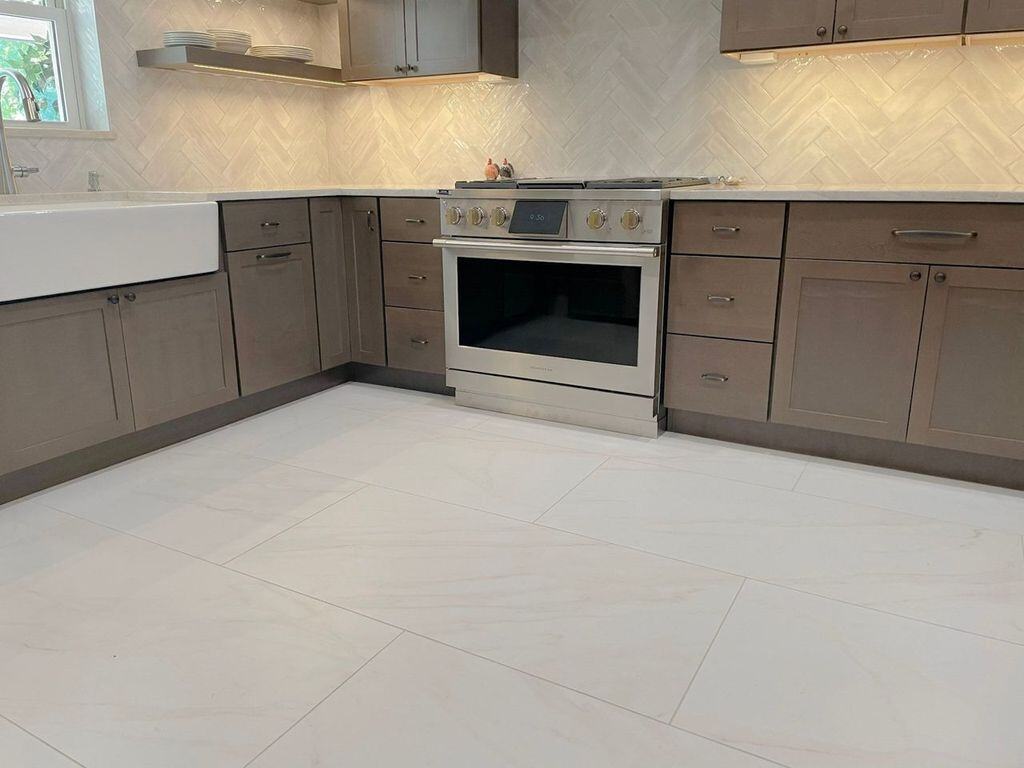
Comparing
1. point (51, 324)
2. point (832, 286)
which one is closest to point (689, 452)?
point (832, 286)

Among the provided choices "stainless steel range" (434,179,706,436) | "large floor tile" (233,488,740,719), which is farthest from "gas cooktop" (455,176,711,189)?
"large floor tile" (233,488,740,719)

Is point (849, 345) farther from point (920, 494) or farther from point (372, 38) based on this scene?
point (372, 38)

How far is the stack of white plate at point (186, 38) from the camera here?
3.02 metres

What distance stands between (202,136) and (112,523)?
1921 mm

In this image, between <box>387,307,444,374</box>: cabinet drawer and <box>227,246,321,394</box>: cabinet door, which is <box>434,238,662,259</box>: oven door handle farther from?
<box>227,246,321,394</box>: cabinet door

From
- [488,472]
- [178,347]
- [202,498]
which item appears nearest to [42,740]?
[202,498]

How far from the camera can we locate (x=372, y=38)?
3449mm

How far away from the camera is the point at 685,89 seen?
10.1 ft

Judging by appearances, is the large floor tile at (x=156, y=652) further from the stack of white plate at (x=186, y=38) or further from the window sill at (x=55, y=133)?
the stack of white plate at (x=186, y=38)

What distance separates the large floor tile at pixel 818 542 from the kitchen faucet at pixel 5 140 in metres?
2.13

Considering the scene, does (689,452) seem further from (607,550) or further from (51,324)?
(51,324)

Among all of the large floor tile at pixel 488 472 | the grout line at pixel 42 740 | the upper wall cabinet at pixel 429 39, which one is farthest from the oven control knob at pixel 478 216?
the grout line at pixel 42 740

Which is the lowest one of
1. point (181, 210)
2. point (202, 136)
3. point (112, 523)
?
point (112, 523)

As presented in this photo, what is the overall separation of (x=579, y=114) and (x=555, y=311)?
999 mm
